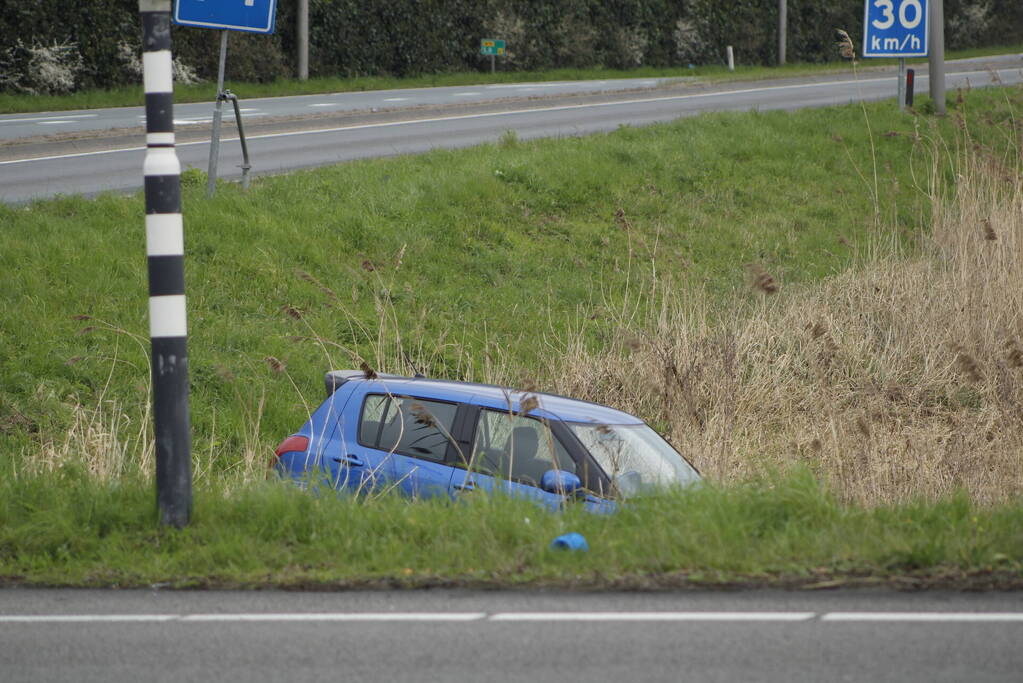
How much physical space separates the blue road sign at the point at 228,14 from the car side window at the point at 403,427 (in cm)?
670

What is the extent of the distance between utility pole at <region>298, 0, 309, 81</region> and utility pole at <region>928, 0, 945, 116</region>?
17.3 m

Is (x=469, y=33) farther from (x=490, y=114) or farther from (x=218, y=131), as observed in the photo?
(x=218, y=131)

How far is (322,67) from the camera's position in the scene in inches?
1371

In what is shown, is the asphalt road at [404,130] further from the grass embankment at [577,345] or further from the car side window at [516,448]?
Result: the car side window at [516,448]

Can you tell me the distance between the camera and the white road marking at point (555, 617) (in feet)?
16.9

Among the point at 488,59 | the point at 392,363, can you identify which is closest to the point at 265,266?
A: the point at 392,363

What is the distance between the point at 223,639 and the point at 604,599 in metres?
1.73

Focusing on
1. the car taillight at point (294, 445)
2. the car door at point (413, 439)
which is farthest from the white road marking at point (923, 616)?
the car taillight at point (294, 445)

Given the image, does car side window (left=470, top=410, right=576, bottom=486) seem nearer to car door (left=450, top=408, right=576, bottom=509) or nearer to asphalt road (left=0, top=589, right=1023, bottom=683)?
car door (left=450, top=408, right=576, bottom=509)

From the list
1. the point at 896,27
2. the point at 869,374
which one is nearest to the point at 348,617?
the point at 869,374

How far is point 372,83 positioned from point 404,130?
433 inches

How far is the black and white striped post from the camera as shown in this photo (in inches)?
250

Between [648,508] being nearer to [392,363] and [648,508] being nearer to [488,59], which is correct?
[392,363]

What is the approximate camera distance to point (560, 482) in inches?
270
